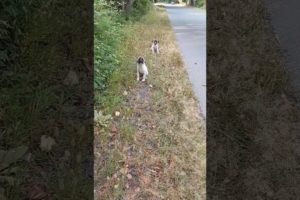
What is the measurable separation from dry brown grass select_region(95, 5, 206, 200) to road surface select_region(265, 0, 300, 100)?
116cm

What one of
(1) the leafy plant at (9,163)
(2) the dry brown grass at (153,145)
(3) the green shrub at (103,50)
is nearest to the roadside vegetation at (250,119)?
(2) the dry brown grass at (153,145)

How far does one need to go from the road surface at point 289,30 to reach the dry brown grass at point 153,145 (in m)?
1.16

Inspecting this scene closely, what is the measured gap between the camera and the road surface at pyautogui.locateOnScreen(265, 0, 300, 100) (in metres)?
5.79

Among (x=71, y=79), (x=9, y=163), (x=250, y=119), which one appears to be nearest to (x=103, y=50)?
(x=71, y=79)

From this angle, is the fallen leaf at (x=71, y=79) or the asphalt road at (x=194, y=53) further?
the asphalt road at (x=194, y=53)

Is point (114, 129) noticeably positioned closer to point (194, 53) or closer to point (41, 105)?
point (41, 105)

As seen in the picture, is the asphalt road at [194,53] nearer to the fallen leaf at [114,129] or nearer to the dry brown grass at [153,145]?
the dry brown grass at [153,145]

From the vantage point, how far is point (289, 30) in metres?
7.16

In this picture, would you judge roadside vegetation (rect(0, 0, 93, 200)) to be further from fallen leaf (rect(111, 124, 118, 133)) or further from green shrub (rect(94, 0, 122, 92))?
green shrub (rect(94, 0, 122, 92))

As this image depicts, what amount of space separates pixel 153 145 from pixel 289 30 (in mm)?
3150

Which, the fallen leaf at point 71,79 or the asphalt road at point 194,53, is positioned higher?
the fallen leaf at point 71,79

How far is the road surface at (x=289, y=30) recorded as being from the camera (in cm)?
579

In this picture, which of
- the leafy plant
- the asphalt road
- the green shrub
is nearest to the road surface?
the asphalt road

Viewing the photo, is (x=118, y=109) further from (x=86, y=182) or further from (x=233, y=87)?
(x=86, y=182)
